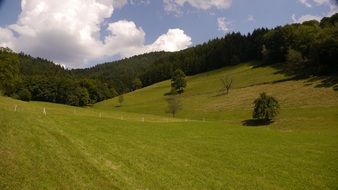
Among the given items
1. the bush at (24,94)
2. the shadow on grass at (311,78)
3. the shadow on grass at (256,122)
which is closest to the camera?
the shadow on grass at (256,122)

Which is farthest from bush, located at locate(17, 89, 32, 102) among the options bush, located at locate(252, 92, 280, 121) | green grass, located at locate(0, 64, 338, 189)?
A: green grass, located at locate(0, 64, 338, 189)

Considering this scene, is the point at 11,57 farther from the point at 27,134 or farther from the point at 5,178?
the point at 5,178

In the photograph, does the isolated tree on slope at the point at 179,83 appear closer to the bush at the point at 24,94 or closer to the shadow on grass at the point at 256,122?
the bush at the point at 24,94

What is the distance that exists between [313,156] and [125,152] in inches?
941

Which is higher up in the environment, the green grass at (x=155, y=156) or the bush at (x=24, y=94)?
the bush at (x=24, y=94)

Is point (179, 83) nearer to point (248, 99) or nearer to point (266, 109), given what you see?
point (248, 99)

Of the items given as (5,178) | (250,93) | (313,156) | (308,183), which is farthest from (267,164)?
(250,93)

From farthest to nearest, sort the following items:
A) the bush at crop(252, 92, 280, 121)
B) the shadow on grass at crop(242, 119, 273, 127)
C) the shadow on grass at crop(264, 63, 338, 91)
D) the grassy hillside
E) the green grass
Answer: the shadow on grass at crop(264, 63, 338, 91), the grassy hillside, the bush at crop(252, 92, 280, 121), the shadow on grass at crop(242, 119, 273, 127), the green grass

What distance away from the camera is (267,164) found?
A: 41.2 meters

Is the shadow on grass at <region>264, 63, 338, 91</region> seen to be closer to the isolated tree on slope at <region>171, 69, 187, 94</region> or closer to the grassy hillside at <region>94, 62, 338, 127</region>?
the grassy hillside at <region>94, 62, 338, 127</region>

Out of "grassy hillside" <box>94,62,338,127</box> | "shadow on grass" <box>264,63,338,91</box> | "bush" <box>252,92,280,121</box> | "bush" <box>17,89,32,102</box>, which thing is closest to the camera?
"bush" <box>252,92,280,121</box>

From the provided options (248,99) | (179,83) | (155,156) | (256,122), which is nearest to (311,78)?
(248,99)

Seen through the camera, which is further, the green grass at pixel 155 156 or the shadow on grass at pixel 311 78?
the shadow on grass at pixel 311 78

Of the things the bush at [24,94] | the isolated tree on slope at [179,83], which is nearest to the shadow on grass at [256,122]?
the isolated tree on slope at [179,83]
